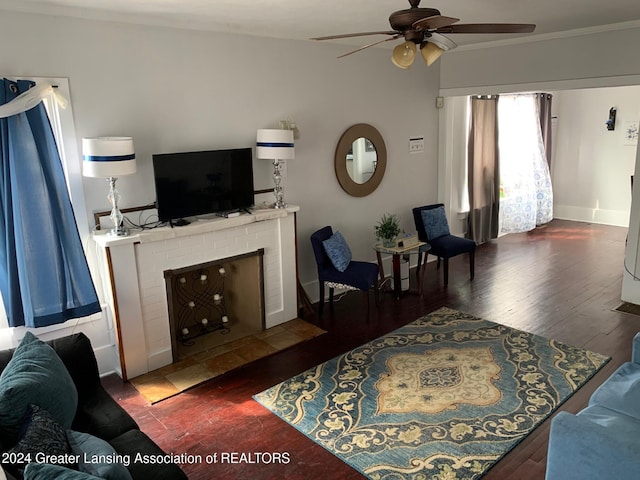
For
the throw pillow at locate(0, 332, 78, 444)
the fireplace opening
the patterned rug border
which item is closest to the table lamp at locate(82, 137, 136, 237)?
the fireplace opening

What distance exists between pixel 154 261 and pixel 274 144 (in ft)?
4.44

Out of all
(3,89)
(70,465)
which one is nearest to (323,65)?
(3,89)

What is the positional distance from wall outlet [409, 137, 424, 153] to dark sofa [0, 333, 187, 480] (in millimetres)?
4335

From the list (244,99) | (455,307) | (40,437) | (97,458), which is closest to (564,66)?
(455,307)

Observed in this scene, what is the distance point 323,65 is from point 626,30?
2.77m

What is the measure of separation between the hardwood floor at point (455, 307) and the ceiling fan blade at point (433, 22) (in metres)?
2.33

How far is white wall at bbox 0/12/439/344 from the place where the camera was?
3.43 meters

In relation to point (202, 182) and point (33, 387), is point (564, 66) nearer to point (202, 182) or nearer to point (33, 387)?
point (202, 182)

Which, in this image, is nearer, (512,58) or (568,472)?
(568,472)

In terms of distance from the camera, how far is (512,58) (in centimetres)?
540

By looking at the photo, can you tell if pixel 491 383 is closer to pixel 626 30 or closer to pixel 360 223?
pixel 360 223

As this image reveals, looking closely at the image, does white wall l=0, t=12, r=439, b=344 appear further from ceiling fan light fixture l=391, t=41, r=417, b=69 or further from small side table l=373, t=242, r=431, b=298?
ceiling fan light fixture l=391, t=41, r=417, b=69

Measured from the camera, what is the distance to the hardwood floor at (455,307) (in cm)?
281

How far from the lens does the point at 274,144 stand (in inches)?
165
